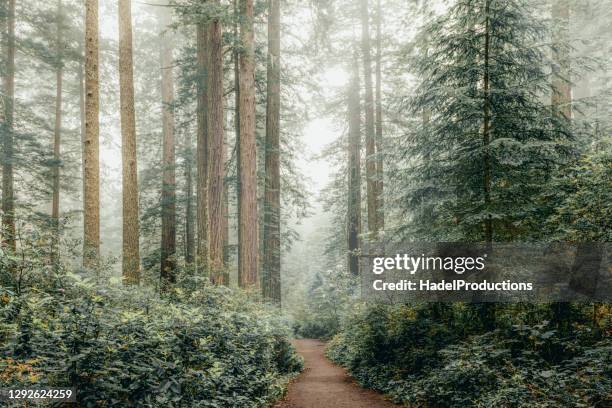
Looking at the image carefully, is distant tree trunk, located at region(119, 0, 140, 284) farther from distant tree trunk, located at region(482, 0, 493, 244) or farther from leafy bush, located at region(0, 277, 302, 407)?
distant tree trunk, located at region(482, 0, 493, 244)

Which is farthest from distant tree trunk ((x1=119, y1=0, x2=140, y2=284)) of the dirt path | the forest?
the dirt path

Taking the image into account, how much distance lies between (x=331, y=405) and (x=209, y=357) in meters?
3.62

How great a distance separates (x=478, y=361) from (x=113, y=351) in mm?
5782

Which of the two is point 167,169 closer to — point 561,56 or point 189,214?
point 189,214

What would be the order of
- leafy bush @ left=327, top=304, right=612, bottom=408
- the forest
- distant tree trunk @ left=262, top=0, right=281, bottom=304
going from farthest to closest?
distant tree trunk @ left=262, top=0, right=281, bottom=304 → leafy bush @ left=327, top=304, right=612, bottom=408 → the forest

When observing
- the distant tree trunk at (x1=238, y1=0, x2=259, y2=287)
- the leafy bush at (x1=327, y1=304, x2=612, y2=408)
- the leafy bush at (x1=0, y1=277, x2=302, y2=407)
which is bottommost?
the leafy bush at (x1=327, y1=304, x2=612, y2=408)

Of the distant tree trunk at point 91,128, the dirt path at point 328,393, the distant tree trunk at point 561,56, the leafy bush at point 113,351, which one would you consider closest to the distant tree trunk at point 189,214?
the dirt path at point 328,393

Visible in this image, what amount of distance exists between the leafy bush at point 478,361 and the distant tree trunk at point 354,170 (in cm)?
1016

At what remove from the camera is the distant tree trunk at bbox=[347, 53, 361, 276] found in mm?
20469

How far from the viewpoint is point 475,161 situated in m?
7.81

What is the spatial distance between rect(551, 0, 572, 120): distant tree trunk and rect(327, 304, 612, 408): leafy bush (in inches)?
165

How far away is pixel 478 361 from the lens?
21.7 ft

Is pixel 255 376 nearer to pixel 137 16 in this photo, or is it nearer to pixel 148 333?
pixel 148 333

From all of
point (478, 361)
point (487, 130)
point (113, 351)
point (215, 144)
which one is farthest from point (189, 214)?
point (113, 351)
